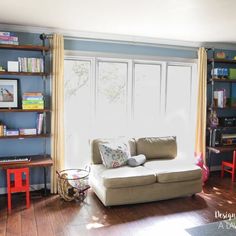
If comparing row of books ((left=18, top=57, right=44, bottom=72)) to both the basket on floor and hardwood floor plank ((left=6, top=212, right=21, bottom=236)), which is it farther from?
hardwood floor plank ((left=6, top=212, right=21, bottom=236))

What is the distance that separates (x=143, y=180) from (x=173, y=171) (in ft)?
1.52

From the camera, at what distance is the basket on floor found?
11.6 ft

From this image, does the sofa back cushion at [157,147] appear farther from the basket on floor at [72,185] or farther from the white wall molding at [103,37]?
the white wall molding at [103,37]

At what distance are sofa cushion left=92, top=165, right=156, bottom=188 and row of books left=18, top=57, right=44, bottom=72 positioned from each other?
1.62 metres

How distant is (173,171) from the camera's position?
3533 mm

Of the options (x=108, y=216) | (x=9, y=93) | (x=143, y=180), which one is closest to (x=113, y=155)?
(x=143, y=180)

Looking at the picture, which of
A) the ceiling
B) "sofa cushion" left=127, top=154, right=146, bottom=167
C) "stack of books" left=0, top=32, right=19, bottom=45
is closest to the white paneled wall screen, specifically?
the ceiling

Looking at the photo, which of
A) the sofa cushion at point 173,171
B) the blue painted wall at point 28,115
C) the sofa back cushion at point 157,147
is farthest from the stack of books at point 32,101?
the sofa cushion at point 173,171

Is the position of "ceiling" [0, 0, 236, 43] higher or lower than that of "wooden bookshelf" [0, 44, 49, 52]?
higher

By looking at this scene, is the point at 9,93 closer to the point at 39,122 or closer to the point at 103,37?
the point at 39,122

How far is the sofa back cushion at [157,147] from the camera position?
13.5ft

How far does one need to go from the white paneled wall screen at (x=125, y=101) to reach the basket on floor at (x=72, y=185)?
511mm

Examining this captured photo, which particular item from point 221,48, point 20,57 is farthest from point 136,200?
point 221,48

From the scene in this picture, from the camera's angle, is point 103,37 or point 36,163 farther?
point 103,37
